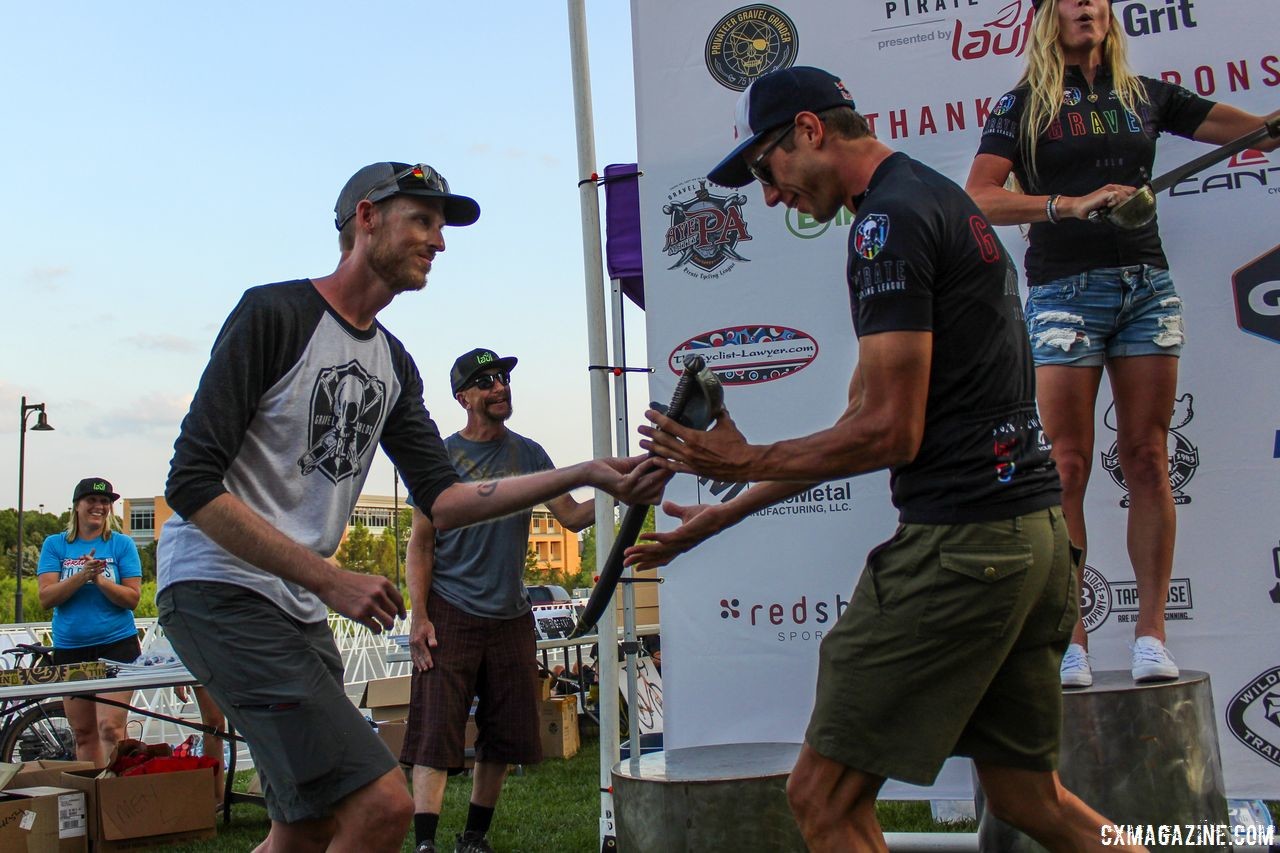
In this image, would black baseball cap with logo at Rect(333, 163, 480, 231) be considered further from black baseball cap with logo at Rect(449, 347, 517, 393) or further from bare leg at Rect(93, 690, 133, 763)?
bare leg at Rect(93, 690, 133, 763)

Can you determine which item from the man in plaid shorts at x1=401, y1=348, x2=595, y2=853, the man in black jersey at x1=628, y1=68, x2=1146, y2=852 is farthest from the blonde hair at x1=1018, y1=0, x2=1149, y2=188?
the man in plaid shorts at x1=401, y1=348, x2=595, y2=853

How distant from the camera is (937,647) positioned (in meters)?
2.23

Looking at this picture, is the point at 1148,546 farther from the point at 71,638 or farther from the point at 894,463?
the point at 71,638

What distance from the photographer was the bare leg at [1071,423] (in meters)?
3.68

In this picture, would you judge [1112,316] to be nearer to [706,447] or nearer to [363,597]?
[706,447]

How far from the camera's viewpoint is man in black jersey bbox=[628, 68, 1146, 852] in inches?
88.4

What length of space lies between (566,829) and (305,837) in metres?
3.16

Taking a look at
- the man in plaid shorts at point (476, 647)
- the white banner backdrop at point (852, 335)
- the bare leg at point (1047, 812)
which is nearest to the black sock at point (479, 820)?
the man in plaid shorts at point (476, 647)

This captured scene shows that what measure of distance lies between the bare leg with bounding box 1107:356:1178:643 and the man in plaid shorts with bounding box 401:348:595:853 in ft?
8.15

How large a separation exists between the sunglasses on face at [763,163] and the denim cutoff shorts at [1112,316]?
1.49 m

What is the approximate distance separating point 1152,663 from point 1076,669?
0.80ft

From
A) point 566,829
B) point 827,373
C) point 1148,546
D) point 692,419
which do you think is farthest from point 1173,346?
point 566,829

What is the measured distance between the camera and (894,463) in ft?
7.52

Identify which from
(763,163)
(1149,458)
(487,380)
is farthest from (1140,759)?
(487,380)
